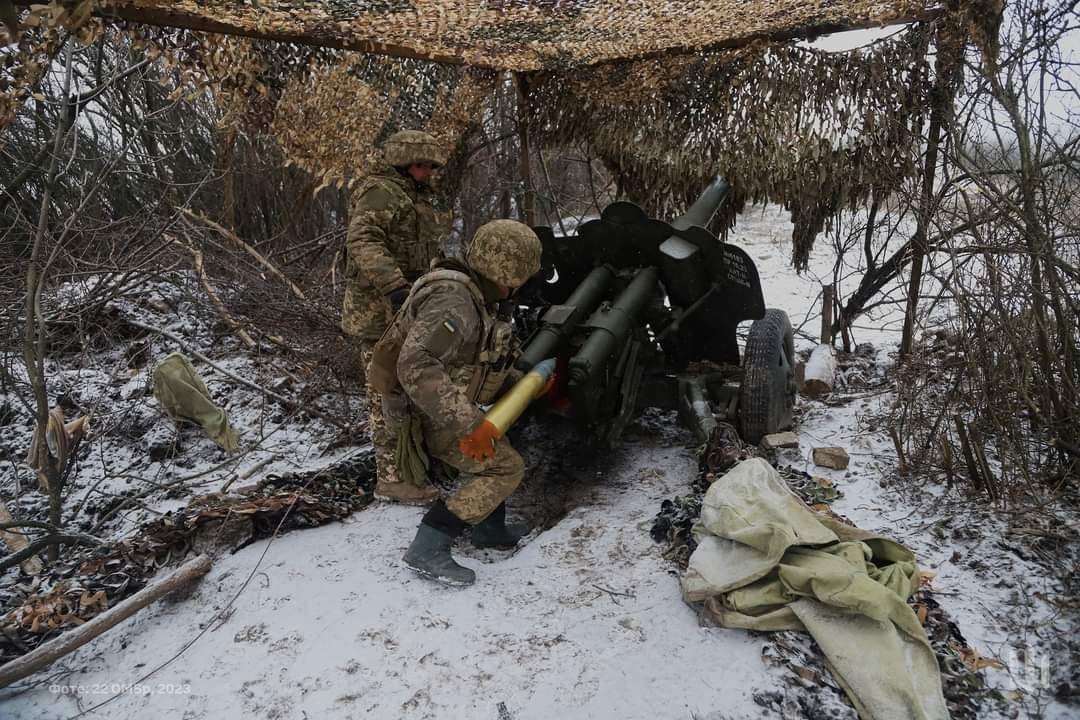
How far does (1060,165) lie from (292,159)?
14.5 feet

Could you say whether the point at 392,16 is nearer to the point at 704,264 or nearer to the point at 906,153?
the point at 704,264

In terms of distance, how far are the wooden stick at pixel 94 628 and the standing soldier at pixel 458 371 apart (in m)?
0.90

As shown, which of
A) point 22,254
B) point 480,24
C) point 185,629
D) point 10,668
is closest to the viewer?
point 10,668

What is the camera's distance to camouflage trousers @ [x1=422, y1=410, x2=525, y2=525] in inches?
122

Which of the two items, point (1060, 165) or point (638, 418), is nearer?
point (1060, 165)

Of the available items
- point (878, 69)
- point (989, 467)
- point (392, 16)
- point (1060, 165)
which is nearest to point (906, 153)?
point (878, 69)

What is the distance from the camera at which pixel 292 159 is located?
495 centimetres

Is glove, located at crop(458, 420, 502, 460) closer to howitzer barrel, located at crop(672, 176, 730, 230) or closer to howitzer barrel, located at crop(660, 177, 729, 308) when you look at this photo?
howitzer barrel, located at crop(660, 177, 729, 308)

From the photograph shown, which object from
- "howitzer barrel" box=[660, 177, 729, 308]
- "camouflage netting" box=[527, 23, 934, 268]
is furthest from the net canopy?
"howitzer barrel" box=[660, 177, 729, 308]

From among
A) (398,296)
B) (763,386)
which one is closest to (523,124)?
(398,296)

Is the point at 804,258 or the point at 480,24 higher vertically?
the point at 480,24

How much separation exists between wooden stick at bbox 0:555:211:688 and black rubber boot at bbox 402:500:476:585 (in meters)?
0.88

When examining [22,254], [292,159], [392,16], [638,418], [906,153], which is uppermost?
[392,16]

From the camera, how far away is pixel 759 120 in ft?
17.3
